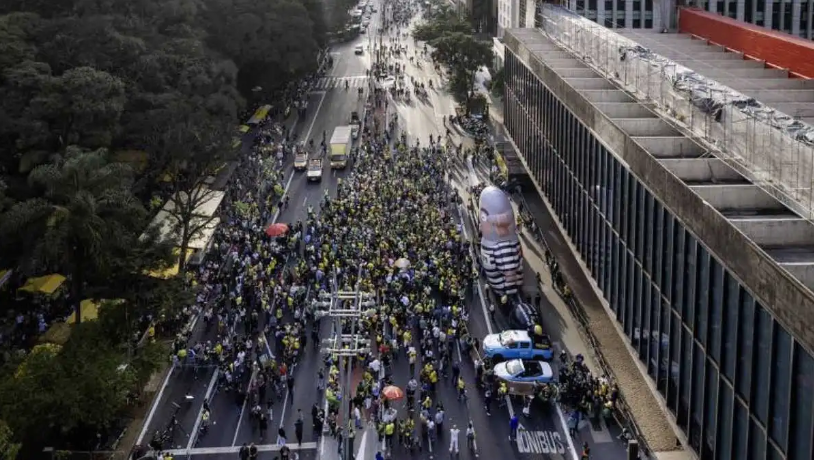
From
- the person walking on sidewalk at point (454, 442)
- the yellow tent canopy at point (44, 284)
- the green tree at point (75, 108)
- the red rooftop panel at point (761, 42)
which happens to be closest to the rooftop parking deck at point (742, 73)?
the red rooftop panel at point (761, 42)

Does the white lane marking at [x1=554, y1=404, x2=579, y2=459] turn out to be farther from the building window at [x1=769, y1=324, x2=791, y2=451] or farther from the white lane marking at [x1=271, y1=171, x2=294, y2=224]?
the white lane marking at [x1=271, y1=171, x2=294, y2=224]

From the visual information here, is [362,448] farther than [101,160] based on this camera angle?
No

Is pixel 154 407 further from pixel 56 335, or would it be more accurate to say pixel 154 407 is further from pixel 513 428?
pixel 513 428

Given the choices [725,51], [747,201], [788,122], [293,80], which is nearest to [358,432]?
[747,201]

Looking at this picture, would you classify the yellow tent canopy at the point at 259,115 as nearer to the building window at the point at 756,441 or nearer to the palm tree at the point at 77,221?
the palm tree at the point at 77,221

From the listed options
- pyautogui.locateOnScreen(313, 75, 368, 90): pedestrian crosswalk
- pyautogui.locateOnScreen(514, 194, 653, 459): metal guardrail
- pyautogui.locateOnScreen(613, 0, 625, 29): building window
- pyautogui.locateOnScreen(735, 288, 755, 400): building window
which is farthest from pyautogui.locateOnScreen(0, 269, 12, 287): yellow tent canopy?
pyautogui.locateOnScreen(313, 75, 368, 90): pedestrian crosswalk

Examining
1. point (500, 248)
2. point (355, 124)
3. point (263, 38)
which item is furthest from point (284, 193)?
point (263, 38)

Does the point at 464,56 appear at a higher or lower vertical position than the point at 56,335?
higher
